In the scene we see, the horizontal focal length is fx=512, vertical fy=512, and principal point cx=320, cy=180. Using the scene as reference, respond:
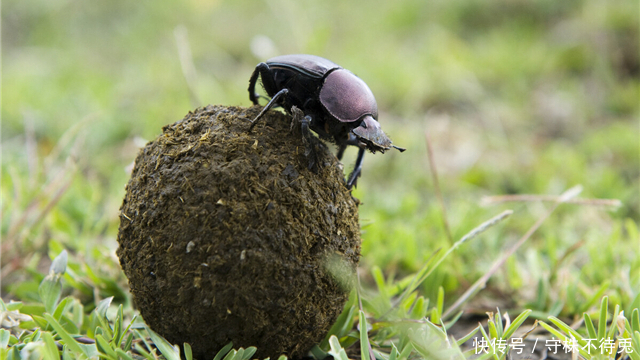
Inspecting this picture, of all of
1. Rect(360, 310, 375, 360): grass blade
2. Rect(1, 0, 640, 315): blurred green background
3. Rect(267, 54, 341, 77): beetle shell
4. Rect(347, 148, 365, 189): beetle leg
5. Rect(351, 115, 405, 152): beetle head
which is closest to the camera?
Rect(360, 310, 375, 360): grass blade

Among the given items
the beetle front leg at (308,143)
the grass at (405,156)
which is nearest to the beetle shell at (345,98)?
the beetle front leg at (308,143)

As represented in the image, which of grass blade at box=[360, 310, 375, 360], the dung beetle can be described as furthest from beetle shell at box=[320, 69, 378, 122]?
grass blade at box=[360, 310, 375, 360]

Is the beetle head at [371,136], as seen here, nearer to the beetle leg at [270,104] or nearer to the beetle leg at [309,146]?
the beetle leg at [309,146]

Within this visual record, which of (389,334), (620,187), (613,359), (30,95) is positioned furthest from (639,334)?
(30,95)

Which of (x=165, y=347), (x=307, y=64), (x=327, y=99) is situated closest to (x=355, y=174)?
(x=327, y=99)

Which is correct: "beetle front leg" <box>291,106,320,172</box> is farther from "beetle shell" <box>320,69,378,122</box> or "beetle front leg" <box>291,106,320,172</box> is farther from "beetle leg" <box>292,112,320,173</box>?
"beetle shell" <box>320,69,378,122</box>
